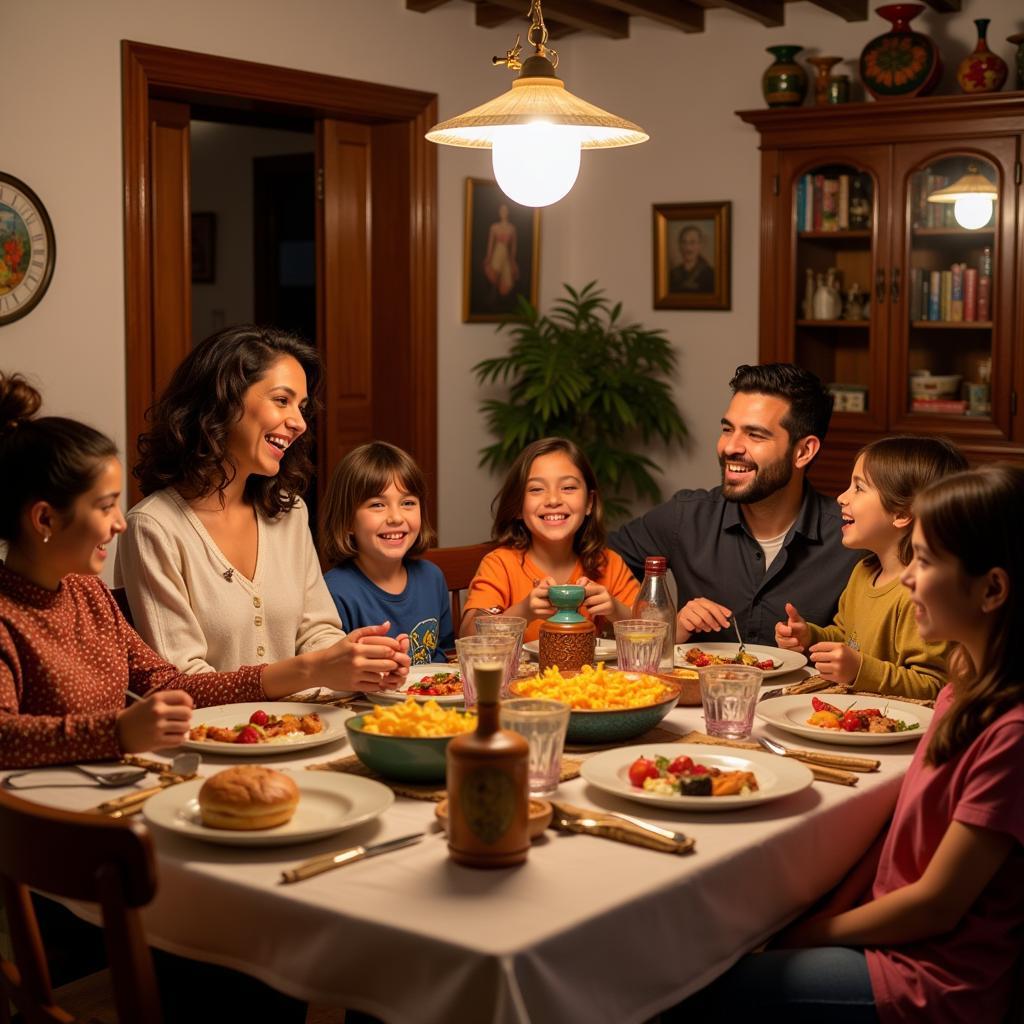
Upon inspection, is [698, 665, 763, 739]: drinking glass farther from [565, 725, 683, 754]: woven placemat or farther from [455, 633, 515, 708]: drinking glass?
[455, 633, 515, 708]: drinking glass

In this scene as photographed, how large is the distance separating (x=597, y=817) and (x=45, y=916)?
1.17 m

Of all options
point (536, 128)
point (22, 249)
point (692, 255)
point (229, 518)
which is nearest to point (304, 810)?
point (229, 518)

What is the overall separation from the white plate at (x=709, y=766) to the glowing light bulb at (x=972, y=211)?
12.0 ft

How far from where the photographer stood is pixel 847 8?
5418 mm

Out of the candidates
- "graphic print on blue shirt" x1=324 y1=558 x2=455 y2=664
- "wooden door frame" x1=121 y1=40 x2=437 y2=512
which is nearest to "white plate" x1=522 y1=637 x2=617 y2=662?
"graphic print on blue shirt" x1=324 y1=558 x2=455 y2=664

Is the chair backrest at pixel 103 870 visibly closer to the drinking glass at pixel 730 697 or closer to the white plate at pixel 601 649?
the drinking glass at pixel 730 697

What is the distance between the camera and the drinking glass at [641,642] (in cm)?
236

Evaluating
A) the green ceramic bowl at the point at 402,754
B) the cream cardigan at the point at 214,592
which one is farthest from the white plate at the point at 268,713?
the cream cardigan at the point at 214,592

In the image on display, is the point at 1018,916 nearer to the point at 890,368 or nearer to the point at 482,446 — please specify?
the point at 890,368

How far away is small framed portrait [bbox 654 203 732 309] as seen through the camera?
596cm

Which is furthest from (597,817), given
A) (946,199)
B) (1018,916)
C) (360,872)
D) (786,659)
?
(946,199)

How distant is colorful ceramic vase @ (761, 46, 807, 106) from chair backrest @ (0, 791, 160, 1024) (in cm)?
469

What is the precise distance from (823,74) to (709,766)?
4.10 m

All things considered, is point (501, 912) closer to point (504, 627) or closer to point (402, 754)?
point (402, 754)
